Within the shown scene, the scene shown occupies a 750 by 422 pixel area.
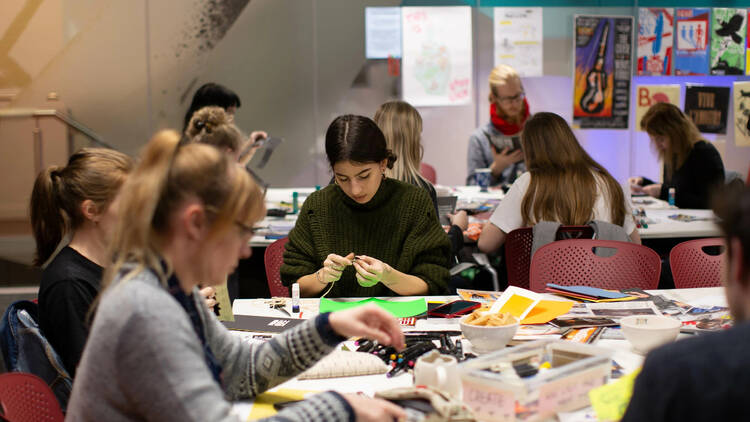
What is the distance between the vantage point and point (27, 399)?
1.65 m

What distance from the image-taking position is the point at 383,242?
276 centimetres

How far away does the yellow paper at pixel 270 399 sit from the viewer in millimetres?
1565

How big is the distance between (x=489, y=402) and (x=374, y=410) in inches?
9.3

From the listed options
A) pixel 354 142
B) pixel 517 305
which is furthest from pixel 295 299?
pixel 517 305

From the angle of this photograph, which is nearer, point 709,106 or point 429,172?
point 429,172

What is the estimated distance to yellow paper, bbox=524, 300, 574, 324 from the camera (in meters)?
2.16

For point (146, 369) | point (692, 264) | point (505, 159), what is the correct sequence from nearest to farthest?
1. point (146, 369)
2. point (692, 264)
3. point (505, 159)

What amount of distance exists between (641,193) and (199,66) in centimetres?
423

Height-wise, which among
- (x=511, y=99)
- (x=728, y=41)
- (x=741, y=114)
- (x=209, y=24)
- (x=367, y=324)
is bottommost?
(x=367, y=324)

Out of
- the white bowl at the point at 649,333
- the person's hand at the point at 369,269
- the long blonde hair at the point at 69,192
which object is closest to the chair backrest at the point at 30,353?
the long blonde hair at the point at 69,192

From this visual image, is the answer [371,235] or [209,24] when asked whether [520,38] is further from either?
[371,235]

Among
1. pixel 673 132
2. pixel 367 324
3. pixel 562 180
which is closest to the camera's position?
pixel 367 324

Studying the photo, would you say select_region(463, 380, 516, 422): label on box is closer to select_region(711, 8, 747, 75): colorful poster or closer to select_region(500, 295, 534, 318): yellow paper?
select_region(500, 295, 534, 318): yellow paper

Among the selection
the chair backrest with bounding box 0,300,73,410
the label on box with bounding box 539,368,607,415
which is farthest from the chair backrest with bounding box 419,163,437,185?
the label on box with bounding box 539,368,607,415
